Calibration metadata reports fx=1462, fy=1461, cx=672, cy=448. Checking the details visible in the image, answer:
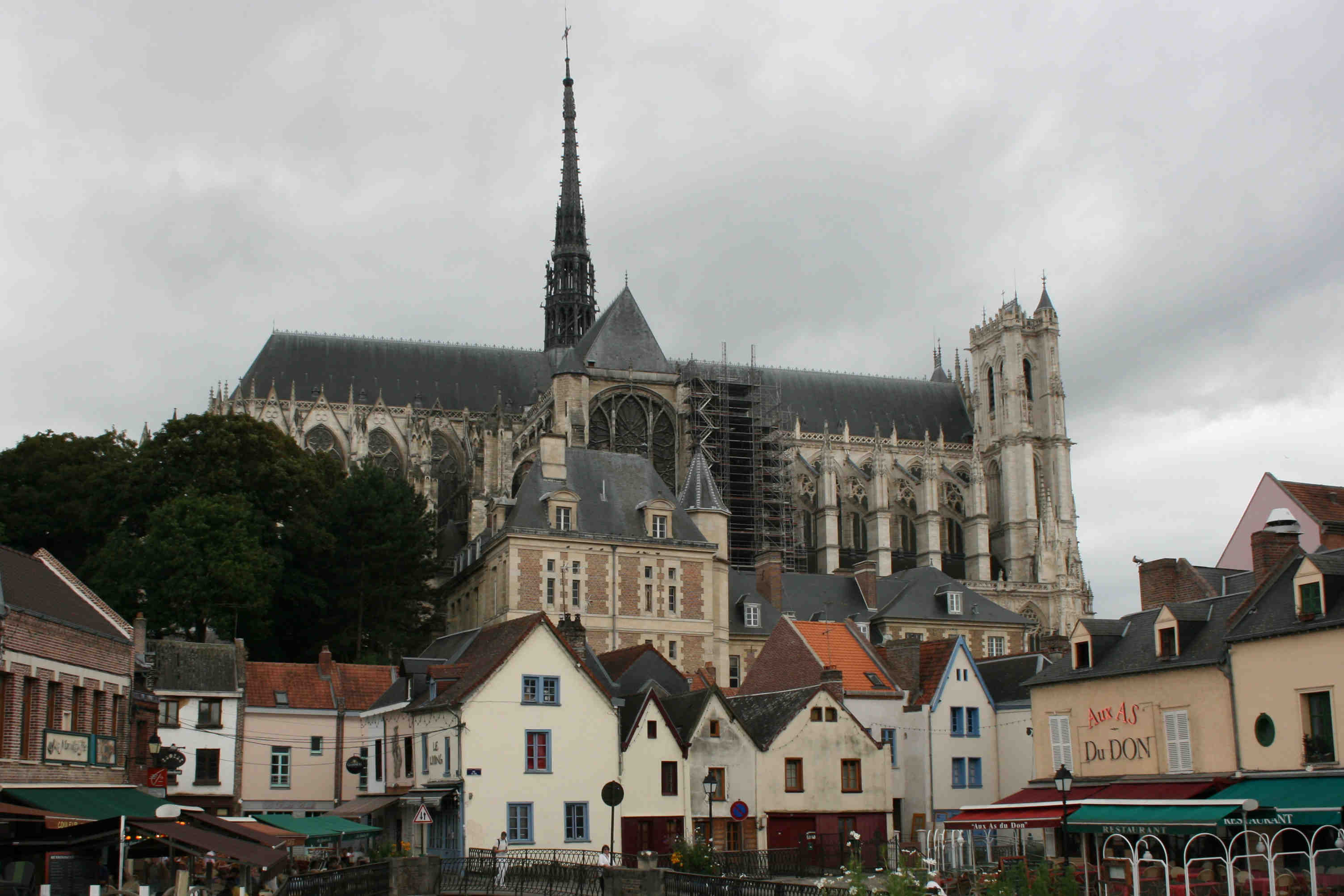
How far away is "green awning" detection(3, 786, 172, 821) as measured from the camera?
20969 millimetres

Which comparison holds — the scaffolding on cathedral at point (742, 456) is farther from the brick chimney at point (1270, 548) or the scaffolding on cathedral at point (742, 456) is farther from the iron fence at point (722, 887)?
the iron fence at point (722, 887)

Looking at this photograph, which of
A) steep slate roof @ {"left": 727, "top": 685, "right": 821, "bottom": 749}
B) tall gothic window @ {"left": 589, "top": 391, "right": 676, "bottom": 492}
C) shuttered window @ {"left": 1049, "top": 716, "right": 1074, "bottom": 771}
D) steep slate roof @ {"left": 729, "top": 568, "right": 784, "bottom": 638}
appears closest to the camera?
shuttered window @ {"left": 1049, "top": 716, "right": 1074, "bottom": 771}

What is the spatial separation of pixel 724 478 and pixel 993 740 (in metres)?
30.6

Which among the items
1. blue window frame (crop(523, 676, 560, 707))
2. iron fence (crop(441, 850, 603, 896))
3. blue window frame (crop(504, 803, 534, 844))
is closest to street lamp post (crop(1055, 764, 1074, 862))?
iron fence (crop(441, 850, 603, 896))

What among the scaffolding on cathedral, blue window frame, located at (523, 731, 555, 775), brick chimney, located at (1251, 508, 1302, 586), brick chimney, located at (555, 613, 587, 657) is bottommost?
blue window frame, located at (523, 731, 555, 775)

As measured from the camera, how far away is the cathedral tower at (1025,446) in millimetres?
81875

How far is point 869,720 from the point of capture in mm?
39031

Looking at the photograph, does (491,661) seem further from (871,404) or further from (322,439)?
(871,404)

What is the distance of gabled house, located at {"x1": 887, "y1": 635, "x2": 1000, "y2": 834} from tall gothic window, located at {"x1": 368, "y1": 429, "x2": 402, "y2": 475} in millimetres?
44311

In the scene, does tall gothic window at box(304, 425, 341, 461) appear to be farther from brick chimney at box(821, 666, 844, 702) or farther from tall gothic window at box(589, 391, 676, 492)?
brick chimney at box(821, 666, 844, 702)

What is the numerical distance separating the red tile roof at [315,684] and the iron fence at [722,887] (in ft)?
67.6

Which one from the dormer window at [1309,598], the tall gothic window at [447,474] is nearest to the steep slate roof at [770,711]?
the dormer window at [1309,598]

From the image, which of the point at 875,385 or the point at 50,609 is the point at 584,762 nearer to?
the point at 50,609

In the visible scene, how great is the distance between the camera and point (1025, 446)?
85.4m
